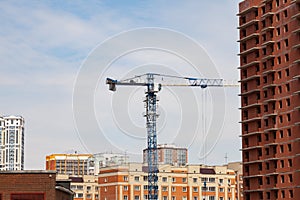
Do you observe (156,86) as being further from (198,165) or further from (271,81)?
(271,81)

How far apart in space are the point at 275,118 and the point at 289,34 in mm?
13069

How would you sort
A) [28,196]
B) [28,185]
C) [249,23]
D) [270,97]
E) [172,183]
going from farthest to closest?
[172,183], [249,23], [270,97], [28,185], [28,196]

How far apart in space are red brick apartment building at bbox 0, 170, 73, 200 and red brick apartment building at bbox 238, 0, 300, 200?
1498 inches

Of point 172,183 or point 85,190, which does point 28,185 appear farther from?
point 85,190

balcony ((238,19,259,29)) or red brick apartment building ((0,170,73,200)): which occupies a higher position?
balcony ((238,19,259,29))

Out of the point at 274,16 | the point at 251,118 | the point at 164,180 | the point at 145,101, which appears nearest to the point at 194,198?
the point at 164,180

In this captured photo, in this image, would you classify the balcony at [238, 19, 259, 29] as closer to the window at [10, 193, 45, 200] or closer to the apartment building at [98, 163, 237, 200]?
the window at [10, 193, 45, 200]

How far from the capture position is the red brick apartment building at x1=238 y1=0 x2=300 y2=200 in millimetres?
94250

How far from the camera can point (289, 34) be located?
96.3 metres

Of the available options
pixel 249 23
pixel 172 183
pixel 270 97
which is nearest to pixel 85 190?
pixel 172 183

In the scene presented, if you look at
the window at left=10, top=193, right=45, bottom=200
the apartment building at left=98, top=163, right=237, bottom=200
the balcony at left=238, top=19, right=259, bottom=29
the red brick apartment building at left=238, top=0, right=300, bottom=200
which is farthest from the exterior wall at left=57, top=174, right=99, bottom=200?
the window at left=10, top=193, right=45, bottom=200

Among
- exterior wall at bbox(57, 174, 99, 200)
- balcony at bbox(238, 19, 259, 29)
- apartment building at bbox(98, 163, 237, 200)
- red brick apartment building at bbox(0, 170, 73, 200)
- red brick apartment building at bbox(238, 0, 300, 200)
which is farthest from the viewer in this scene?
exterior wall at bbox(57, 174, 99, 200)

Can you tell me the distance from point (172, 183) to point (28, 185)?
4348 inches

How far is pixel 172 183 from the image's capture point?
178m
